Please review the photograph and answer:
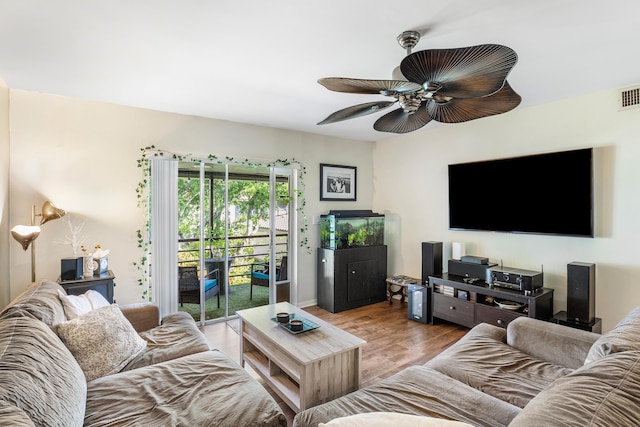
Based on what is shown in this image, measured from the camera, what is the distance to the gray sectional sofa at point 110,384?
1.18 meters

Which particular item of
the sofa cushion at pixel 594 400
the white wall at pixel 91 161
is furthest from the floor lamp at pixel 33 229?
the sofa cushion at pixel 594 400

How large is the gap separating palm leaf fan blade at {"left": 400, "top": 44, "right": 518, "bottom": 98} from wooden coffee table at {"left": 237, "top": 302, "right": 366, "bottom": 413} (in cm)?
165

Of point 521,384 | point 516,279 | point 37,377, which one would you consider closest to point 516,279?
point 516,279

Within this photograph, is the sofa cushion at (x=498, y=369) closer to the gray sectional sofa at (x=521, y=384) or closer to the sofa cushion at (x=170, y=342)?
the gray sectional sofa at (x=521, y=384)

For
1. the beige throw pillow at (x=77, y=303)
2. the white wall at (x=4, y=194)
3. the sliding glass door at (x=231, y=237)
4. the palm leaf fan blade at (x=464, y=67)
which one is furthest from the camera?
the sliding glass door at (x=231, y=237)

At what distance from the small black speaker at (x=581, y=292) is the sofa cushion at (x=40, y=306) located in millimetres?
3985

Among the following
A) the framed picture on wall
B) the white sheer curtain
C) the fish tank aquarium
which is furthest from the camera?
the framed picture on wall

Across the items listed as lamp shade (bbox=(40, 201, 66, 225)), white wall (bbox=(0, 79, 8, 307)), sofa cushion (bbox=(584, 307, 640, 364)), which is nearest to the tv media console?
sofa cushion (bbox=(584, 307, 640, 364))

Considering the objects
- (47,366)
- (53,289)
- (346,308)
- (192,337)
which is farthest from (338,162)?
(47,366)

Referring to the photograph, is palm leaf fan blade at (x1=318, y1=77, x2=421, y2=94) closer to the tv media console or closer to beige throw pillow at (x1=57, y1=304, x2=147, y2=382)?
beige throw pillow at (x1=57, y1=304, x2=147, y2=382)

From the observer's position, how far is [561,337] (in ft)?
6.73

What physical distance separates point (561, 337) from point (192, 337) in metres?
2.55

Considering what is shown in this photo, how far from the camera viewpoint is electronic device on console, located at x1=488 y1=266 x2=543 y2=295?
9.99 feet

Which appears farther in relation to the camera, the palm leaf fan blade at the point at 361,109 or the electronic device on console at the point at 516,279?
the electronic device on console at the point at 516,279
